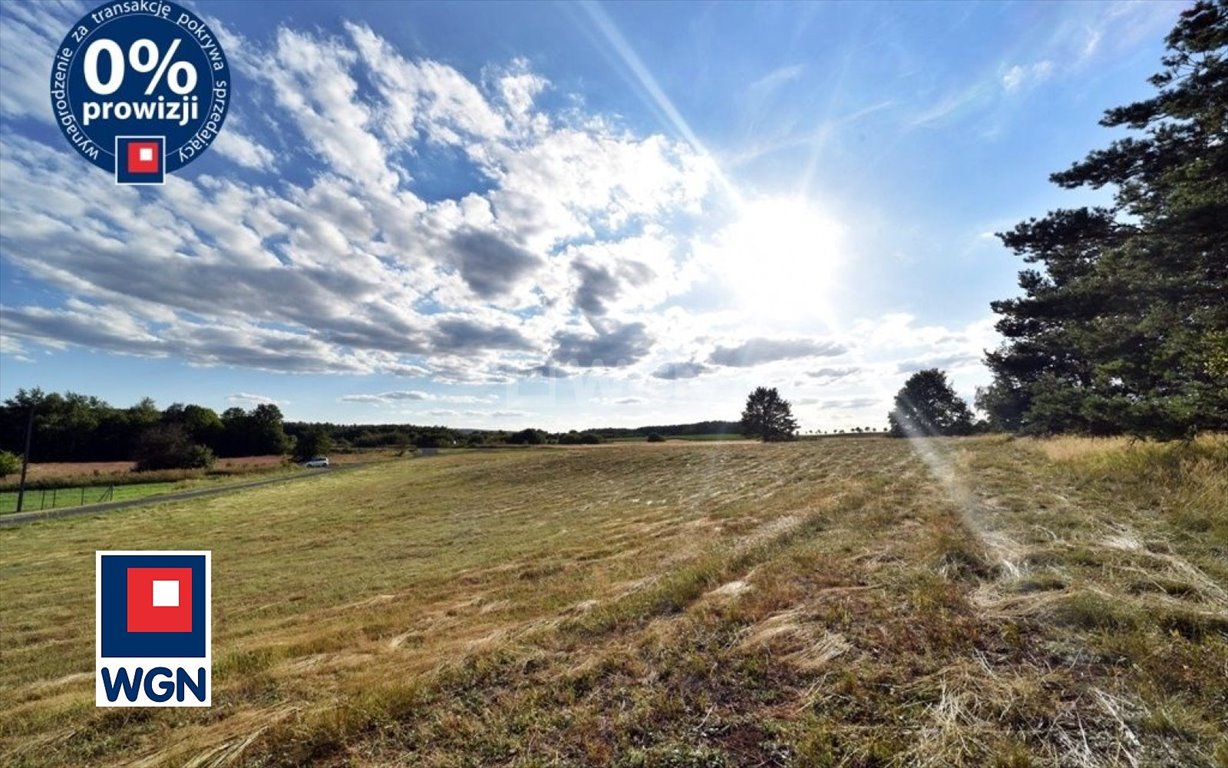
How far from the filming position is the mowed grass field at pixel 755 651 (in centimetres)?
347

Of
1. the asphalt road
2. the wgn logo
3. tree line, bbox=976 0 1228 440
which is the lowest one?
the asphalt road

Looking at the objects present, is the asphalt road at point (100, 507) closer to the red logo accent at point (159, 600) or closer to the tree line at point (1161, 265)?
the red logo accent at point (159, 600)

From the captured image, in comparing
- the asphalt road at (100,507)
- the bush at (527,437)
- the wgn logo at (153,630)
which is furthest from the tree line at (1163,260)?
the bush at (527,437)

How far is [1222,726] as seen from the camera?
3119 mm

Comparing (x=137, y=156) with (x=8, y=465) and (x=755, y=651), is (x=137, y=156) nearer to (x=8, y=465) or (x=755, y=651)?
(x=755, y=651)

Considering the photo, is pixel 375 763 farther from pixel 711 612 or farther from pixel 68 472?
pixel 68 472

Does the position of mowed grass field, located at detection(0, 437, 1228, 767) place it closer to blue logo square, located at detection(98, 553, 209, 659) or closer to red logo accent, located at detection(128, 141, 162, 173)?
blue logo square, located at detection(98, 553, 209, 659)

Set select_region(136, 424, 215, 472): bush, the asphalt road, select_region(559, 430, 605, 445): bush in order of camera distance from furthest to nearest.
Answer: select_region(559, 430, 605, 445): bush < select_region(136, 424, 215, 472): bush < the asphalt road

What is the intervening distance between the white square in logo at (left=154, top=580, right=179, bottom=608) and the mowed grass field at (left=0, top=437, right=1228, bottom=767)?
117 cm

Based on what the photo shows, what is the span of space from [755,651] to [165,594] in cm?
863

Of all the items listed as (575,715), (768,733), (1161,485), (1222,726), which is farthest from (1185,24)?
(575,715)

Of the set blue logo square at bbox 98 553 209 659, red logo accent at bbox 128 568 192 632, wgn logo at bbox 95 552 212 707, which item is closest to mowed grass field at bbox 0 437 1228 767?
wgn logo at bbox 95 552 212 707

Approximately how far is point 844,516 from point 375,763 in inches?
417

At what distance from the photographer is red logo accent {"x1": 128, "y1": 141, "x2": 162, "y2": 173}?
1028 cm
